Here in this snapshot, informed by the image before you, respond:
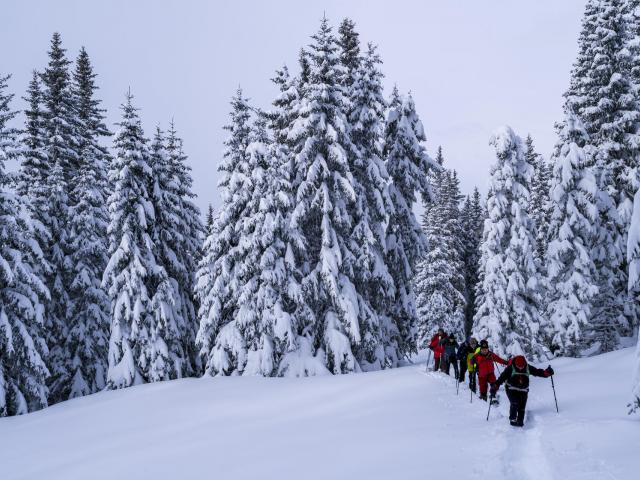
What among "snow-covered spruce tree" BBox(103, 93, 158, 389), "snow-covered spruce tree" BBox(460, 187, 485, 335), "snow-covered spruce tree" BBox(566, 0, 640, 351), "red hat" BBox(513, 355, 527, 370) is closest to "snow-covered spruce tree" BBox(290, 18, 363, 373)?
"snow-covered spruce tree" BBox(103, 93, 158, 389)

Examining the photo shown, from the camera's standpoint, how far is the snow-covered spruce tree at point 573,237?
2327cm

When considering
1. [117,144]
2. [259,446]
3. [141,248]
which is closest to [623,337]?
[259,446]

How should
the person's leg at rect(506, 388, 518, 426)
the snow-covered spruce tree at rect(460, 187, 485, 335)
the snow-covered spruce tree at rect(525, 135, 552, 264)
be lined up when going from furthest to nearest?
1. the snow-covered spruce tree at rect(460, 187, 485, 335)
2. the snow-covered spruce tree at rect(525, 135, 552, 264)
3. the person's leg at rect(506, 388, 518, 426)

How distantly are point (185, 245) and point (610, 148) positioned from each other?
22.7 metres

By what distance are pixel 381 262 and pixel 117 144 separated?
14.0 metres

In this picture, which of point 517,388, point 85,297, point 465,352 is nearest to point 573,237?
point 465,352

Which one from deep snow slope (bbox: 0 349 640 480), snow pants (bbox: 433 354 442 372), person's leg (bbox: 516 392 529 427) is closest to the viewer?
deep snow slope (bbox: 0 349 640 480)

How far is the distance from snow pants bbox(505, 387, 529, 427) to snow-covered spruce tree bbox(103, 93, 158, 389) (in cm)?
1686

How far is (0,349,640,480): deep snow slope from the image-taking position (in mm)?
8859

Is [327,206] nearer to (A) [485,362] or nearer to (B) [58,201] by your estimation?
(A) [485,362]

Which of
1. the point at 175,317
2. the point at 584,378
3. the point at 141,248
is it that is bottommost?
the point at 584,378

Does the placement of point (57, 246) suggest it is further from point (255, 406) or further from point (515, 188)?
point (515, 188)

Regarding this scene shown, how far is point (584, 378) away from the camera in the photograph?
629 inches

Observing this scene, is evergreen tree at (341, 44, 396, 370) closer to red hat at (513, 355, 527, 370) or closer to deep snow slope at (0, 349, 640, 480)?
deep snow slope at (0, 349, 640, 480)
